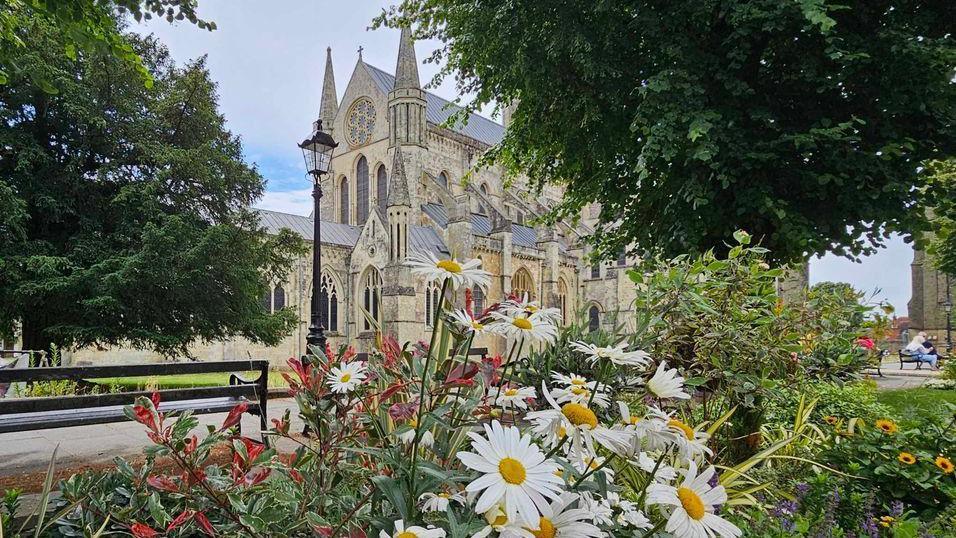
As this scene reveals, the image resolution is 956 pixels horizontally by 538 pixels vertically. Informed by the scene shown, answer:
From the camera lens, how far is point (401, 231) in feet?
79.4

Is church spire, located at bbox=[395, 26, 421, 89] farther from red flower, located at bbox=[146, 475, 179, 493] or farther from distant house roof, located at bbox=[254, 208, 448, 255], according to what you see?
red flower, located at bbox=[146, 475, 179, 493]

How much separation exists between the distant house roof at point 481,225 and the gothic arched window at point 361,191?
18.4 ft

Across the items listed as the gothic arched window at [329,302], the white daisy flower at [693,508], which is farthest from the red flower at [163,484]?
the gothic arched window at [329,302]

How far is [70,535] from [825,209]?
8.73m

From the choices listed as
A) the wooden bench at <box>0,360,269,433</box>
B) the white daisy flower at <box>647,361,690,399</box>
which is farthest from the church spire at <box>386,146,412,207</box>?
the white daisy flower at <box>647,361,690,399</box>

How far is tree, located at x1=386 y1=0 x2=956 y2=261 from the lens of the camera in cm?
670

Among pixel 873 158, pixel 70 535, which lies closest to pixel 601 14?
pixel 873 158

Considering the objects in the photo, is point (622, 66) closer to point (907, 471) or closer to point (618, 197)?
point (618, 197)

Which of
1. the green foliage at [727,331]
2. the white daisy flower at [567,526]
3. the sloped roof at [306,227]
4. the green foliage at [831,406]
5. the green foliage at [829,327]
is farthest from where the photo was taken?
the sloped roof at [306,227]

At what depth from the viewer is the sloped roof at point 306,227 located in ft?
89.0

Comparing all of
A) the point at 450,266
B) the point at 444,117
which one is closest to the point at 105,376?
the point at 450,266

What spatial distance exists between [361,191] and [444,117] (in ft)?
24.6

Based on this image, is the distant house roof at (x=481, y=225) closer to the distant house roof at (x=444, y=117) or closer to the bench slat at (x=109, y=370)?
the distant house roof at (x=444, y=117)

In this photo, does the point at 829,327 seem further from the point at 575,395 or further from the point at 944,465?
the point at 575,395
